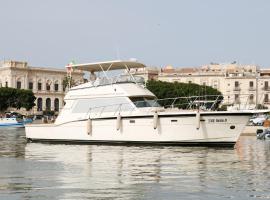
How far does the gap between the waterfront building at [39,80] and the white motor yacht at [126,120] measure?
9161 cm

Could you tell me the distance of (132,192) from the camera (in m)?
15.4

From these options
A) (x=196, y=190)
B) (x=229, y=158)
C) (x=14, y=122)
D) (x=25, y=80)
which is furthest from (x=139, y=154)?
(x=25, y=80)

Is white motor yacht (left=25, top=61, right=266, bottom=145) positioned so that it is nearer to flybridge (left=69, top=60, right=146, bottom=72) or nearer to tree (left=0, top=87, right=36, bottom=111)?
flybridge (left=69, top=60, right=146, bottom=72)

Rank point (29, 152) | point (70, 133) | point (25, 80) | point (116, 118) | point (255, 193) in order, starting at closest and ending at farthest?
point (255, 193) < point (29, 152) < point (116, 118) < point (70, 133) < point (25, 80)

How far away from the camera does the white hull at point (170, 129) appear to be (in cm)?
3058

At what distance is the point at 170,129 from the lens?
1230 inches

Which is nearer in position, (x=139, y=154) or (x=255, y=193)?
(x=255, y=193)

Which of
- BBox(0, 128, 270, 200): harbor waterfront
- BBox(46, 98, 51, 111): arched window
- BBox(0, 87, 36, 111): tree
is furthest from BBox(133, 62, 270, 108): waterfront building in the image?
BBox(0, 128, 270, 200): harbor waterfront

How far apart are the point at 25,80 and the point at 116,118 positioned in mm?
101250

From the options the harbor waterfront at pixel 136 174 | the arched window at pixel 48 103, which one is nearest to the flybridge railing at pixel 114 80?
the harbor waterfront at pixel 136 174

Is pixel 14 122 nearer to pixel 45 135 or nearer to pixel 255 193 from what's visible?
pixel 45 135

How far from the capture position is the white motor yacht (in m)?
30.7

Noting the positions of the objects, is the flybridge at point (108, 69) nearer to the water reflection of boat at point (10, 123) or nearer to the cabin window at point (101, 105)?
the cabin window at point (101, 105)

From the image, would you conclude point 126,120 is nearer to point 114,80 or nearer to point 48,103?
point 114,80
